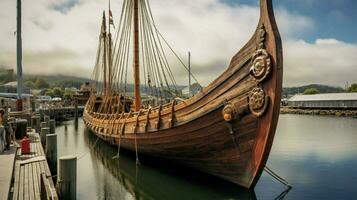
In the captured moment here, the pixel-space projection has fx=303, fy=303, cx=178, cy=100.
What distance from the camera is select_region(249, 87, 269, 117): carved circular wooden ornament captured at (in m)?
8.12

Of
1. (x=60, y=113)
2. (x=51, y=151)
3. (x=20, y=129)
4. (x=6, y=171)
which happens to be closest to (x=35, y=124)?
(x=20, y=129)

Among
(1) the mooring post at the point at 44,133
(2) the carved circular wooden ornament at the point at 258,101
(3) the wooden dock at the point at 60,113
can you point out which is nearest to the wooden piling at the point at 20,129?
(1) the mooring post at the point at 44,133

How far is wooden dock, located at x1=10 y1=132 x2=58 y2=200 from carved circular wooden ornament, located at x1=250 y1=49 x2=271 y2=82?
5.73 metres

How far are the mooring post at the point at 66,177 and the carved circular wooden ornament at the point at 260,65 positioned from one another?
5.33 metres

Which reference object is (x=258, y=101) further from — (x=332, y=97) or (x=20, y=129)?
(x=332, y=97)

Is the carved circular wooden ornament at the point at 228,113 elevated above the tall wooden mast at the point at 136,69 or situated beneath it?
situated beneath

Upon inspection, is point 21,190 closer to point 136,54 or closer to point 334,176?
point 136,54

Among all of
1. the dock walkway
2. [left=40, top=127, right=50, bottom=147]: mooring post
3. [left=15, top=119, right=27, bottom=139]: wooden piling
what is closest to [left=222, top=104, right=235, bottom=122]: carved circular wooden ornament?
the dock walkway

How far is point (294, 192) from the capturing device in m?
9.89

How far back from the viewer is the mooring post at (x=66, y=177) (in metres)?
7.84

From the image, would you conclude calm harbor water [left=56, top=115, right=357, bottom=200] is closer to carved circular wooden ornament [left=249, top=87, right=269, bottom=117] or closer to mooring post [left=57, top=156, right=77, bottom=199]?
mooring post [left=57, top=156, right=77, bottom=199]

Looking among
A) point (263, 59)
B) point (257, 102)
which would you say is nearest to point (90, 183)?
point (257, 102)

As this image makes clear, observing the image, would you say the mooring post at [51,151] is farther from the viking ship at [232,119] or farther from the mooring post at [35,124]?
the mooring post at [35,124]

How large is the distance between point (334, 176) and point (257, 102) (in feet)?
20.9
